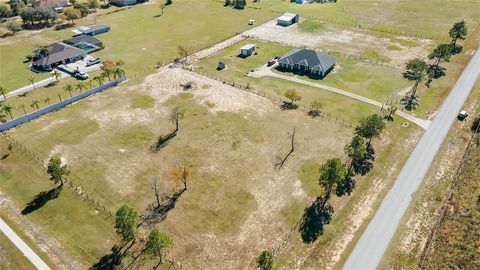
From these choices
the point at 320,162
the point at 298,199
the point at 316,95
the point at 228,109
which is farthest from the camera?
the point at 316,95

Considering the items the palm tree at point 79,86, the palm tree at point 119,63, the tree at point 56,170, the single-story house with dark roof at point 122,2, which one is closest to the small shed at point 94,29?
the palm tree at point 119,63

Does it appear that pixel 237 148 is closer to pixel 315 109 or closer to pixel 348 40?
pixel 315 109

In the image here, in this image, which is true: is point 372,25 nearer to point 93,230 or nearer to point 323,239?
point 323,239

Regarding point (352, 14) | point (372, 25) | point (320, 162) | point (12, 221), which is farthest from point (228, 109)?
point (352, 14)

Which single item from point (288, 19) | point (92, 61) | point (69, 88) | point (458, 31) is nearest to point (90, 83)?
point (69, 88)

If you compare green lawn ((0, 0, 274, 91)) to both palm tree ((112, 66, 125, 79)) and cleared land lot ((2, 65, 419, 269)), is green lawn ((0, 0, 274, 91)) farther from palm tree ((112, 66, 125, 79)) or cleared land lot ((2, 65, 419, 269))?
cleared land lot ((2, 65, 419, 269))

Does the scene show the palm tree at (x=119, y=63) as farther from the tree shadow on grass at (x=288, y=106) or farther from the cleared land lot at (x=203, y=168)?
the tree shadow on grass at (x=288, y=106)
